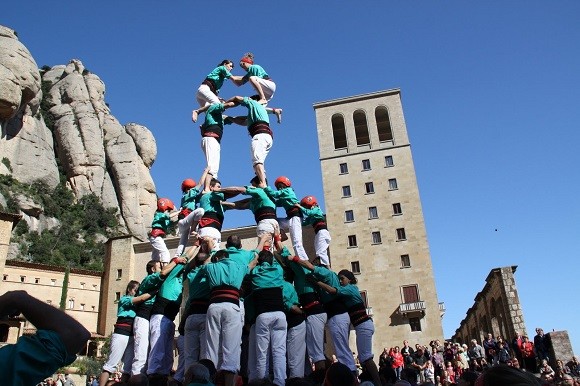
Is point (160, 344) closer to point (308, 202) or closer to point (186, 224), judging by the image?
point (186, 224)

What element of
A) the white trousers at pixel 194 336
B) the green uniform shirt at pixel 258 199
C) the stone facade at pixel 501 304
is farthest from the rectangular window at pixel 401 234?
the white trousers at pixel 194 336

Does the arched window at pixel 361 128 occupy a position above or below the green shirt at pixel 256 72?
above

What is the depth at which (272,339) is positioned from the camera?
29.9 feet

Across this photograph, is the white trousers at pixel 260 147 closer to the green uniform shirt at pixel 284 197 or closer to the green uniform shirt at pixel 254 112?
the green uniform shirt at pixel 254 112

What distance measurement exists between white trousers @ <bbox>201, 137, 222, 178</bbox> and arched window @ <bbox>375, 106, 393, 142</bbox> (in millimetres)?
52676

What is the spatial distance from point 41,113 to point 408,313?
266ft

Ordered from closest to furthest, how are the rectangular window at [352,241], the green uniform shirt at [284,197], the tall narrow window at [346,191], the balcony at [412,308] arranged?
the green uniform shirt at [284,197] < the balcony at [412,308] < the rectangular window at [352,241] < the tall narrow window at [346,191]

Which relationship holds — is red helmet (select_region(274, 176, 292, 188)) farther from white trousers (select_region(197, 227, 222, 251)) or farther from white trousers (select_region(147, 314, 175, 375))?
white trousers (select_region(147, 314, 175, 375))

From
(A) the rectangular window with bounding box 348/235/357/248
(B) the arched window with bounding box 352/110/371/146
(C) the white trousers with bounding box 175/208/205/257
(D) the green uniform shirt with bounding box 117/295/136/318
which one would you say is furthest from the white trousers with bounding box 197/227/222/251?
(B) the arched window with bounding box 352/110/371/146

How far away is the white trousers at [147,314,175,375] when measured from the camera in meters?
10.0

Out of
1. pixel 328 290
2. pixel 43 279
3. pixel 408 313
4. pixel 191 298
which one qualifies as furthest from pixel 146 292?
pixel 43 279

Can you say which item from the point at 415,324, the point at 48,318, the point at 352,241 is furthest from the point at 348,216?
the point at 48,318

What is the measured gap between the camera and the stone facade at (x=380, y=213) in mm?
52969

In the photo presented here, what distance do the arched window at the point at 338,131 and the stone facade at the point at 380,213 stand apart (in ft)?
0.46
